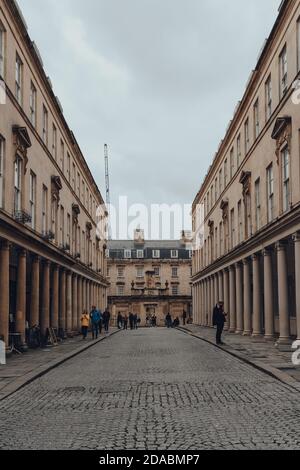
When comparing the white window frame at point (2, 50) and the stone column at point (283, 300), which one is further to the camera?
the stone column at point (283, 300)

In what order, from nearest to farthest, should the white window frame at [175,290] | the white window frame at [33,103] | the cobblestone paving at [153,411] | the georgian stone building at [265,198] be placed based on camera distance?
the cobblestone paving at [153,411] < the georgian stone building at [265,198] < the white window frame at [33,103] < the white window frame at [175,290]

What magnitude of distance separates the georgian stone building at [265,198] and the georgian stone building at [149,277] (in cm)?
4679

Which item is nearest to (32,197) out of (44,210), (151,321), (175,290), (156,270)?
(44,210)

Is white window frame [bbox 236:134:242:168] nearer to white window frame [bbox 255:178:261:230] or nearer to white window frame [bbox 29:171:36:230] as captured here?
white window frame [bbox 255:178:261:230]

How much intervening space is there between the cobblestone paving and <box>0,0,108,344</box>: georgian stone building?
27.0ft

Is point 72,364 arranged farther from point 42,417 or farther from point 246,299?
point 246,299

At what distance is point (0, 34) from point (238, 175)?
2051cm

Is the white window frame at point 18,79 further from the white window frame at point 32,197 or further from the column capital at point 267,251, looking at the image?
the column capital at point 267,251

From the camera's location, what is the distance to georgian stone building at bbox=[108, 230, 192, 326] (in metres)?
99.0

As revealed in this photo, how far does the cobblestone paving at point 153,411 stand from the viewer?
8109mm

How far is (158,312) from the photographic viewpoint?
98.4 meters

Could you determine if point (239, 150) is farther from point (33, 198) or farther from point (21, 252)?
point (21, 252)

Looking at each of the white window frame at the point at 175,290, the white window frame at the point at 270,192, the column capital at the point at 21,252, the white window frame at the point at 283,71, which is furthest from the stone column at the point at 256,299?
the white window frame at the point at 175,290
